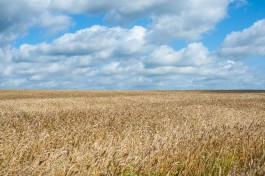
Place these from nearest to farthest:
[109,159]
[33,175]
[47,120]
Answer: [33,175] → [109,159] → [47,120]

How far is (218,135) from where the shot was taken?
390 inches

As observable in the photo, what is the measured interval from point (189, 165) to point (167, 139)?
2.11 m

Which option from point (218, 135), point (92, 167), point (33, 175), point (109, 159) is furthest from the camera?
point (218, 135)

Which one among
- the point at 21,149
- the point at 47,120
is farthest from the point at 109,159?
the point at 47,120

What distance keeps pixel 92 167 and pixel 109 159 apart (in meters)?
0.53

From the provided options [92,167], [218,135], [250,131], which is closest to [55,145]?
[92,167]

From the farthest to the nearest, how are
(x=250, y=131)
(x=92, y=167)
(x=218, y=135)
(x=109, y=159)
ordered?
(x=250, y=131)
(x=218, y=135)
(x=109, y=159)
(x=92, y=167)

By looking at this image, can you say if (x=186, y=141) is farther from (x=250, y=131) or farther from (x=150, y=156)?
(x=250, y=131)

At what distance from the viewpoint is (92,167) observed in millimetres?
5785

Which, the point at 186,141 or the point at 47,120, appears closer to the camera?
the point at 186,141

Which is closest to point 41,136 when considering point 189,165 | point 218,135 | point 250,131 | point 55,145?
point 55,145

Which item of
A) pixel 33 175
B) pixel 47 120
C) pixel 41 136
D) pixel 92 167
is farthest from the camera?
pixel 47 120

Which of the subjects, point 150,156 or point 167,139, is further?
point 167,139

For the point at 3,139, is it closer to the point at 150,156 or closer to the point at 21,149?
the point at 21,149
